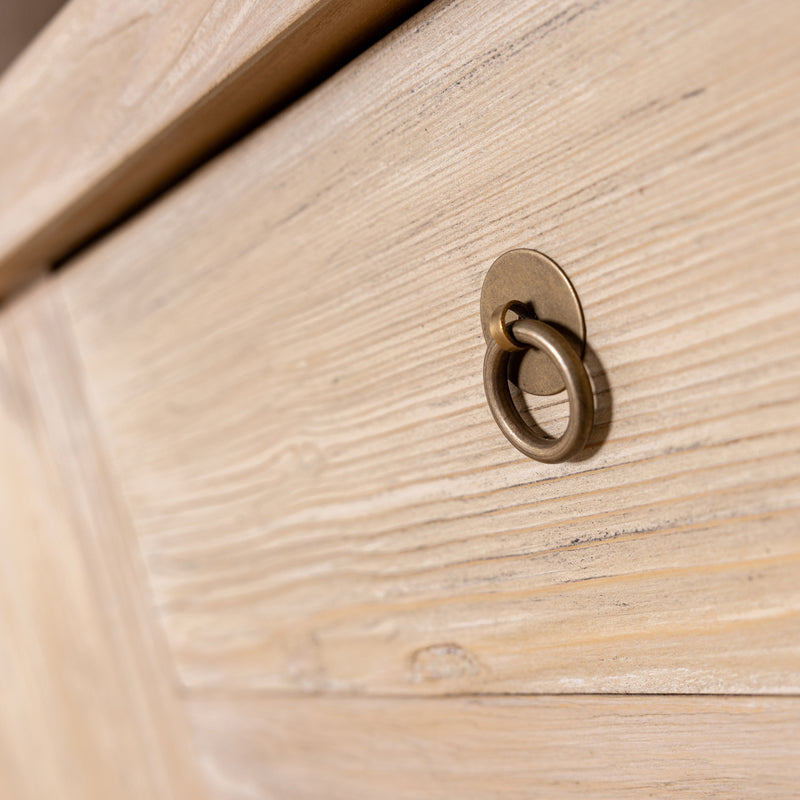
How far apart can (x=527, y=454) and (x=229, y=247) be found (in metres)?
0.22

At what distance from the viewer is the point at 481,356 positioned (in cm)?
32

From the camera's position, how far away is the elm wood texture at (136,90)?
0.32 m

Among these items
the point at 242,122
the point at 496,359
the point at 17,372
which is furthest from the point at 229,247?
the point at 17,372

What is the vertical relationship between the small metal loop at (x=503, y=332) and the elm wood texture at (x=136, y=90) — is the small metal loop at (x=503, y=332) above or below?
Answer: below

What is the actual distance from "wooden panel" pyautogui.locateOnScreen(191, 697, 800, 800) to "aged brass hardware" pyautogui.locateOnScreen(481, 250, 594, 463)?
111 millimetres

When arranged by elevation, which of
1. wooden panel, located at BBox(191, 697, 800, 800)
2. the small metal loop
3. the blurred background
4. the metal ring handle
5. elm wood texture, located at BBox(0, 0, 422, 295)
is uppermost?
the blurred background

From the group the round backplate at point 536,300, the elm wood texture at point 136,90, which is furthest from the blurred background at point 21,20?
the round backplate at point 536,300

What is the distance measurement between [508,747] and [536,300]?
0.67ft

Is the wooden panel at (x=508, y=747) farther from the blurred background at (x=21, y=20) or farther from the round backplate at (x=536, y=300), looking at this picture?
the blurred background at (x=21, y=20)

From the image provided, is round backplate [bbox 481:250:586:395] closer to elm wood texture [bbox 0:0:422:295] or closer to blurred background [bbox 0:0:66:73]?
elm wood texture [bbox 0:0:422:295]

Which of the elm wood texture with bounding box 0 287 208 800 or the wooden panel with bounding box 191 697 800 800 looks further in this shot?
the elm wood texture with bounding box 0 287 208 800

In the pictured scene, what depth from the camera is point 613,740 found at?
0.32 meters

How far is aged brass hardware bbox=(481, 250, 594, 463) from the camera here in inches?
10.7

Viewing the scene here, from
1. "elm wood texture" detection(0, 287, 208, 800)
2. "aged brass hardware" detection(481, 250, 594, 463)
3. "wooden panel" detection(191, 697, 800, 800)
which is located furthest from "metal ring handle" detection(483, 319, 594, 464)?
"elm wood texture" detection(0, 287, 208, 800)
